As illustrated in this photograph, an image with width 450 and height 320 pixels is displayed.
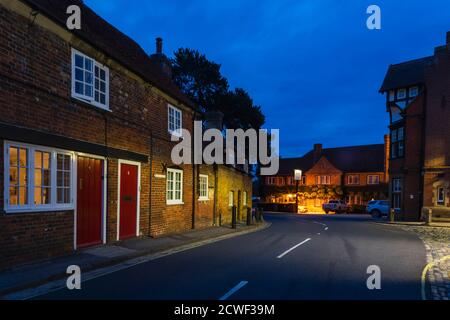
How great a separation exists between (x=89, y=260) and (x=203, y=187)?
446 inches

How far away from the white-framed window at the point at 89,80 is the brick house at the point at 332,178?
44.9 meters

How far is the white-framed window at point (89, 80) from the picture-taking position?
10203mm

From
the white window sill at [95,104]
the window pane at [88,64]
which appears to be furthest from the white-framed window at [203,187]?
the window pane at [88,64]

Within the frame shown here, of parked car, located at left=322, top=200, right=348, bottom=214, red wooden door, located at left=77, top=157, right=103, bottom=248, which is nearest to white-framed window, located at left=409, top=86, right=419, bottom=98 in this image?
parked car, located at left=322, top=200, right=348, bottom=214

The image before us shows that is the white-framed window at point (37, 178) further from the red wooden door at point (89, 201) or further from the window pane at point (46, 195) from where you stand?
the red wooden door at point (89, 201)

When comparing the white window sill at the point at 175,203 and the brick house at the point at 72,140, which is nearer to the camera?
the brick house at the point at 72,140

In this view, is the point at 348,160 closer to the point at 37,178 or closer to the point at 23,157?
the point at 37,178

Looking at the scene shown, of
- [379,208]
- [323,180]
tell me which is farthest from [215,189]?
[323,180]

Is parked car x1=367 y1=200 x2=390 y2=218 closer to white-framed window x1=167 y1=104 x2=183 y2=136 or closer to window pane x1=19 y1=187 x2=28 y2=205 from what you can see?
white-framed window x1=167 y1=104 x2=183 y2=136

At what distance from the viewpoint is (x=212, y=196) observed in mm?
21281

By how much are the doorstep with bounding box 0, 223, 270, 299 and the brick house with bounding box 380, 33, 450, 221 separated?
67.3ft

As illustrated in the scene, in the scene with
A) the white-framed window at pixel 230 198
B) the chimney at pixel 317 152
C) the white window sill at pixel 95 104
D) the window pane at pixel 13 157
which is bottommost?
the white-framed window at pixel 230 198

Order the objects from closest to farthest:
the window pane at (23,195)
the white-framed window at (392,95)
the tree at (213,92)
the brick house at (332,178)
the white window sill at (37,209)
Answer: the white window sill at (37,209) → the window pane at (23,195) → the white-framed window at (392,95) → the tree at (213,92) → the brick house at (332,178)

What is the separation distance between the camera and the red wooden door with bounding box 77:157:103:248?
10258 mm
